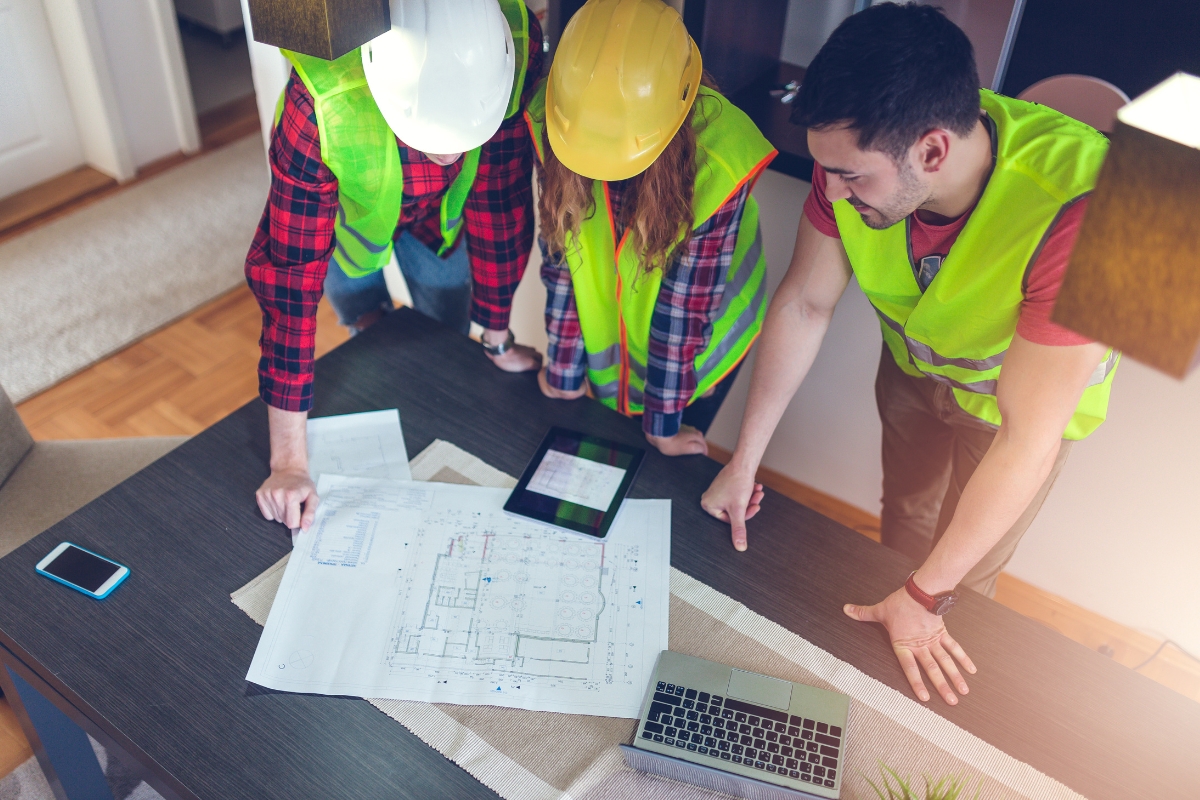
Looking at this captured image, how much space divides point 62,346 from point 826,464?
2219mm

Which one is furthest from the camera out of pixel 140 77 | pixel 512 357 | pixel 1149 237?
pixel 140 77

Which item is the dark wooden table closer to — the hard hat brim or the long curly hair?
the long curly hair

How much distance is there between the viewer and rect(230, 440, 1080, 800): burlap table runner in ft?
3.04

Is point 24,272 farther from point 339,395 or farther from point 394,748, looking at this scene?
point 394,748

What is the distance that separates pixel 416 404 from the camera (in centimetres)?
135

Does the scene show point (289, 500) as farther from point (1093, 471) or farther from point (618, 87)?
point (1093, 471)

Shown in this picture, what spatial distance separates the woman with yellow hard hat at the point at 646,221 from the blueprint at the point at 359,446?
0.26m

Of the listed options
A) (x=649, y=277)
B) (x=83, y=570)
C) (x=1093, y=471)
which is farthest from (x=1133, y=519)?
(x=83, y=570)

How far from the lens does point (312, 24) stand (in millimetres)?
732

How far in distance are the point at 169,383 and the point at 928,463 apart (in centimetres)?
207

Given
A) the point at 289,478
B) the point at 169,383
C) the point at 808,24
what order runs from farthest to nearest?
the point at 169,383 → the point at 808,24 → the point at 289,478

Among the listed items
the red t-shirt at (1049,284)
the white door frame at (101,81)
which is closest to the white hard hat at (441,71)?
the red t-shirt at (1049,284)

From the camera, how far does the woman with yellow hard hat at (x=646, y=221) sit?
104cm

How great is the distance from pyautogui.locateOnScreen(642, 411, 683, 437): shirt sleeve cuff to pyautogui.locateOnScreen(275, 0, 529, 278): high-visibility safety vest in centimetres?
47
